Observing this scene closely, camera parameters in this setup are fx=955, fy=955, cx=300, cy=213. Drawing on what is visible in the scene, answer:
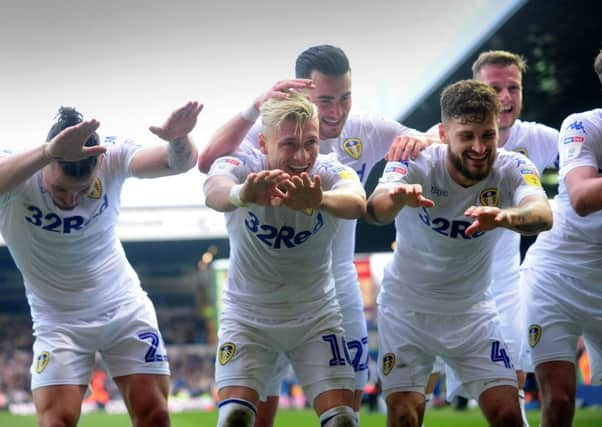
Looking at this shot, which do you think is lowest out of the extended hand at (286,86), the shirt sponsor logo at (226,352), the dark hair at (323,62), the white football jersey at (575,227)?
the shirt sponsor logo at (226,352)

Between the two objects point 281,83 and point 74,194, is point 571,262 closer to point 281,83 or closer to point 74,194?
point 281,83

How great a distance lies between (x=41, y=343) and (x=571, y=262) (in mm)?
3303

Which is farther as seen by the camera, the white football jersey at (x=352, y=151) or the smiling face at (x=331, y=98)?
the white football jersey at (x=352, y=151)

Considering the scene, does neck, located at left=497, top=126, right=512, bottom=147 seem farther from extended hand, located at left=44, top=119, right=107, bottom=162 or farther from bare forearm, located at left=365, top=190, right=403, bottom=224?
extended hand, located at left=44, top=119, right=107, bottom=162

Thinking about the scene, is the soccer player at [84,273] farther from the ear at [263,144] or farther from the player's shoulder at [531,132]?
the player's shoulder at [531,132]

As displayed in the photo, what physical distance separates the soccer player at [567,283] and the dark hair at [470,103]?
645 millimetres

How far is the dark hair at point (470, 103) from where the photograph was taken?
5258 mm

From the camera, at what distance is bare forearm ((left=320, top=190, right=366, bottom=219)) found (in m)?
4.92

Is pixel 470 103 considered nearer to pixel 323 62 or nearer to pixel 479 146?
pixel 479 146

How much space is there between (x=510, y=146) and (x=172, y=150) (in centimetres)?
232

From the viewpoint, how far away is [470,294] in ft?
18.7

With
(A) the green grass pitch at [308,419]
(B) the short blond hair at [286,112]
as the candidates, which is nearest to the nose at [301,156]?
(B) the short blond hair at [286,112]

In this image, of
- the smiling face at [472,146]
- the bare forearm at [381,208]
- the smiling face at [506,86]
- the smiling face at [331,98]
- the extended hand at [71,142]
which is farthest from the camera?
the smiling face at [506,86]

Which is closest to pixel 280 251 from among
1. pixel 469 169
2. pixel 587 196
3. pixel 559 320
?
pixel 469 169
